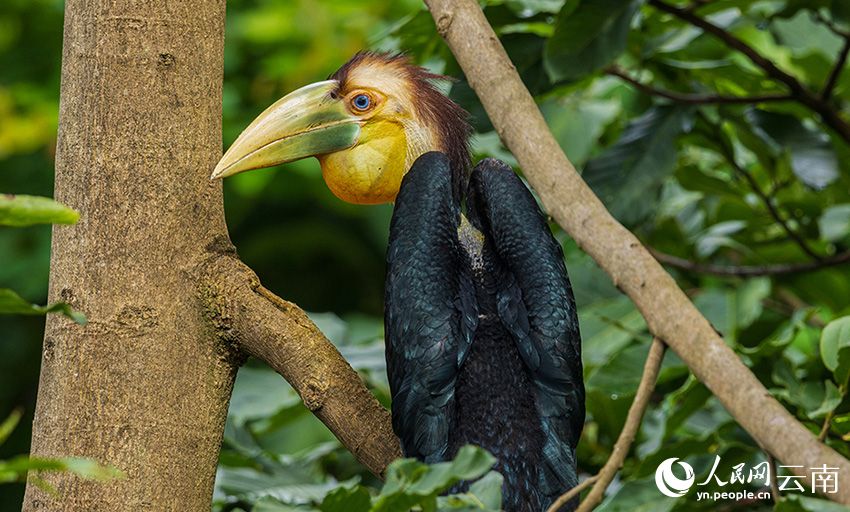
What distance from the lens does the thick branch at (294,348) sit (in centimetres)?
142

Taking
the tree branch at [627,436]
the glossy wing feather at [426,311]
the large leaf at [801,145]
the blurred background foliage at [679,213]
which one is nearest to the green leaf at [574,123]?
the blurred background foliage at [679,213]

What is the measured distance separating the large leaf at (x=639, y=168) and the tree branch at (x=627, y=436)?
116cm

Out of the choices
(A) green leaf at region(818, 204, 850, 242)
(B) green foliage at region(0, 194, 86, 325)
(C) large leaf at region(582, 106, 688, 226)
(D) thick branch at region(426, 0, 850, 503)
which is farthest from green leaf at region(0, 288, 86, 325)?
(A) green leaf at region(818, 204, 850, 242)

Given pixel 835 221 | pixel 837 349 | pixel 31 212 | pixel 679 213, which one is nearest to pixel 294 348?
pixel 31 212

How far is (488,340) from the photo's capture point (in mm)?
1608

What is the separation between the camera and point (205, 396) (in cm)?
143

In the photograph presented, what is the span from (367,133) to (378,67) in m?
0.13

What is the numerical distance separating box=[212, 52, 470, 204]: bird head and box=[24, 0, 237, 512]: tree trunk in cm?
31

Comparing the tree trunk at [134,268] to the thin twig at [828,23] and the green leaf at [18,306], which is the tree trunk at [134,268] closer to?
the green leaf at [18,306]

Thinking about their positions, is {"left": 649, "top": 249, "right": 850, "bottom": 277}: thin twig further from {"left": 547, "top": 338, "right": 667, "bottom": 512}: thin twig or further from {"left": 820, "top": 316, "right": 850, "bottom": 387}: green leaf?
{"left": 547, "top": 338, "right": 667, "bottom": 512}: thin twig

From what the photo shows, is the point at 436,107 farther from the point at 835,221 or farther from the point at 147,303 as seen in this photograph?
the point at 835,221

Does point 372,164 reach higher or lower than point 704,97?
lower

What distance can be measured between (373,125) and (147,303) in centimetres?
56

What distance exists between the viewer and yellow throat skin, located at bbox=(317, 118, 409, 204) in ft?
5.93
